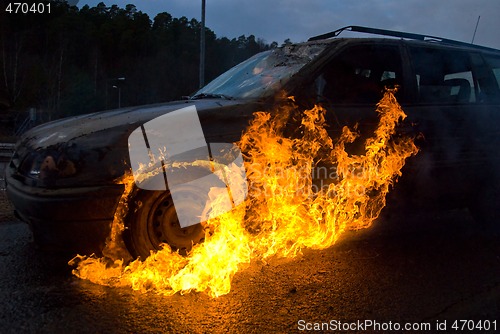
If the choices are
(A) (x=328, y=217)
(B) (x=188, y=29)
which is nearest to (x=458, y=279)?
(A) (x=328, y=217)

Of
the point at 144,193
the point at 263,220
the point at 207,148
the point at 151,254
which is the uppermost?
the point at 207,148

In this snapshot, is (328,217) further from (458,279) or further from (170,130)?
(170,130)

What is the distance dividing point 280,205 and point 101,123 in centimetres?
153

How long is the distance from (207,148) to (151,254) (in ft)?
2.87

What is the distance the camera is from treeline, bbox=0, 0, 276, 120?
99.7ft

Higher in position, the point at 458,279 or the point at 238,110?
the point at 238,110

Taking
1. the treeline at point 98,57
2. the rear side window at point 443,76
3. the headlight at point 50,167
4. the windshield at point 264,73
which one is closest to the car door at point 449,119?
the rear side window at point 443,76

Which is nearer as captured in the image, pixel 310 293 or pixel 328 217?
pixel 310 293

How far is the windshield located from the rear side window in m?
1.05

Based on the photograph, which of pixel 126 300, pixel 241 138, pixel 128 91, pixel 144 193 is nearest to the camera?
pixel 126 300

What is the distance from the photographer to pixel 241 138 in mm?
3082

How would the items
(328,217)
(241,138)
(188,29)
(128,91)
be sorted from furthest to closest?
(188,29)
(128,91)
(328,217)
(241,138)

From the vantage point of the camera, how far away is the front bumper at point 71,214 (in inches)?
106

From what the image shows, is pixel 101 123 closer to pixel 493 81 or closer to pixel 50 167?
pixel 50 167
